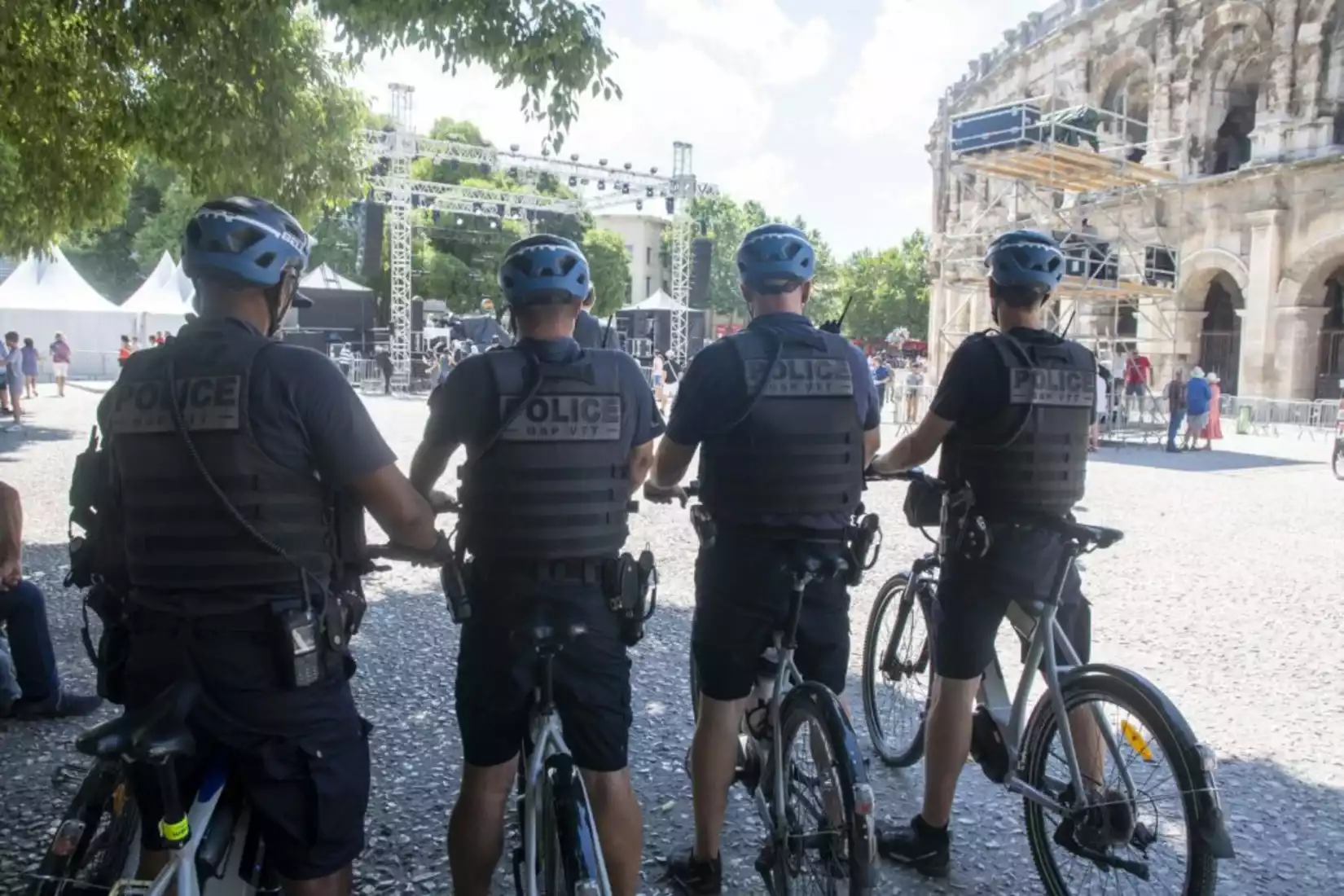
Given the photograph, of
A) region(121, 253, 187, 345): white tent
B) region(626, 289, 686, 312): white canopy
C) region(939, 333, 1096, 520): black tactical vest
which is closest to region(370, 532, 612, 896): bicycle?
region(939, 333, 1096, 520): black tactical vest

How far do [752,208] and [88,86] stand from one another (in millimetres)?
74154

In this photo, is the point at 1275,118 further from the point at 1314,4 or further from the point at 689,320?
the point at 689,320

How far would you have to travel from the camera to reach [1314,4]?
84.9ft

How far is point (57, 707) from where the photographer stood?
4.81 meters

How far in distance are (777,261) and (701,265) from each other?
108ft

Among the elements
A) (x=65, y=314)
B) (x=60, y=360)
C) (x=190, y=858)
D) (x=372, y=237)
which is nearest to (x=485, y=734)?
(x=190, y=858)

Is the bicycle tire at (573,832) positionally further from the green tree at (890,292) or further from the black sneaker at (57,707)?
the green tree at (890,292)

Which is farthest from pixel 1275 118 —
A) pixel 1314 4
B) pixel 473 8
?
pixel 473 8

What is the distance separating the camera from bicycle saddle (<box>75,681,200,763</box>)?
1999 millimetres

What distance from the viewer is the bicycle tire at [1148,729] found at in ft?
9.23

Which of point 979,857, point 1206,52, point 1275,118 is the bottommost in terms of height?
point 979,857

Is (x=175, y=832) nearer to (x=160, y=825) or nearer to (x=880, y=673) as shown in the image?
(x=160, y=825)

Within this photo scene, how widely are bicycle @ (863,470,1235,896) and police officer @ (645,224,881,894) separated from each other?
538 millimetres

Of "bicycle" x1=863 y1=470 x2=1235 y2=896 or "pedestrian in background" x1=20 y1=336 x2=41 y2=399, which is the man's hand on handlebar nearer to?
"bicycle" x1=863 y1=470 x2=1235 y2=896
